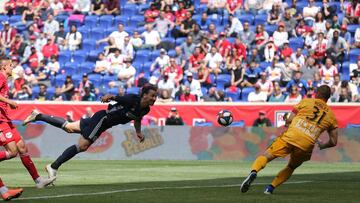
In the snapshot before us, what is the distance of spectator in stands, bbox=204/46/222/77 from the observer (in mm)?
31548

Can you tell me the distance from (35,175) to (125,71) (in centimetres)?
1708

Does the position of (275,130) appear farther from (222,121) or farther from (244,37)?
(244,37)

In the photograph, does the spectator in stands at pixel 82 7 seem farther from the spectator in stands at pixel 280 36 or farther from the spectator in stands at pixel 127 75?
the spectator in stands at pixel 280 36

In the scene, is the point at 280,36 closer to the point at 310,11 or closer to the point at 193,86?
the point at 310,11

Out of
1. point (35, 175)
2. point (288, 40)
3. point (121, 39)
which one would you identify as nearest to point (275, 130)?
point (288, 40)

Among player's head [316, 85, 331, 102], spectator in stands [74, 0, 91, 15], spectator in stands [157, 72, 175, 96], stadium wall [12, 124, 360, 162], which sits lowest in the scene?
stadium wall [12, 124, 360, 162]

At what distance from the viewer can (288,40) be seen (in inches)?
1248

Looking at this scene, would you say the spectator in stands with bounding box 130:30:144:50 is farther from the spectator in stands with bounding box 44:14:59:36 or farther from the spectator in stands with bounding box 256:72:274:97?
the spectator in stands with bounding box 256:72:274:97

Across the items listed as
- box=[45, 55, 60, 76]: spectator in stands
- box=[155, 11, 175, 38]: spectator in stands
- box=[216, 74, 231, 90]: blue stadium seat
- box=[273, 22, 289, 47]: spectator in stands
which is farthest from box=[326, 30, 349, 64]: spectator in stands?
box=[45, 55, 60, 76]: spectator in stands

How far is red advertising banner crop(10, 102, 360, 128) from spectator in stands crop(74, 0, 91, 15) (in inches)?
337

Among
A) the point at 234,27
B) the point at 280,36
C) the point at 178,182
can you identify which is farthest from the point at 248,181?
the point at 234,27

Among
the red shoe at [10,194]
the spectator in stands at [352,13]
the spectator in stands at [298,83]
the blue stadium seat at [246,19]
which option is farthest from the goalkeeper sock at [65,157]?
the blue stadium seat at [246,19]

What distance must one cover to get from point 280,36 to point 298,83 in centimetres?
269

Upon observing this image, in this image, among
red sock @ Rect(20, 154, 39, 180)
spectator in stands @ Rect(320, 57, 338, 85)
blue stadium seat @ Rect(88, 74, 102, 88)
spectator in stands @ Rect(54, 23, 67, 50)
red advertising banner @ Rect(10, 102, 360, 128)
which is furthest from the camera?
spectator in stands @ Rect(54, 23, 67, 50)
